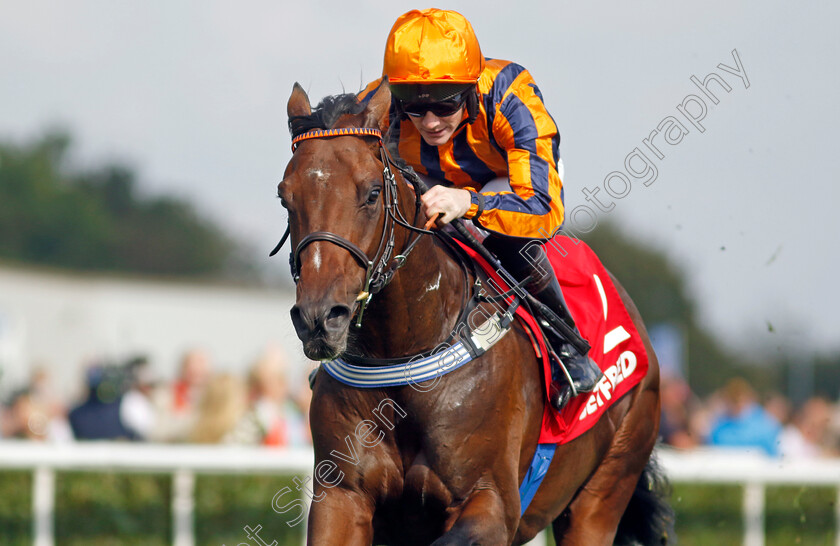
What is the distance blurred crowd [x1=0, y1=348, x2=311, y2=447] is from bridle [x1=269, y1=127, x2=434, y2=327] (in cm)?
507

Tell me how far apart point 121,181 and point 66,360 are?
4385cm

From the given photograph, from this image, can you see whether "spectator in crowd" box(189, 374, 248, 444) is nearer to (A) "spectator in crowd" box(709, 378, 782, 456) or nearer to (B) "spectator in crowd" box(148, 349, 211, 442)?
(B) "spectator in crowd" box(148, 349, 211, 442)

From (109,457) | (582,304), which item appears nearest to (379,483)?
(582,304)

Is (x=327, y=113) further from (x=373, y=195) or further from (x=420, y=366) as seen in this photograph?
(x=420, y=366)

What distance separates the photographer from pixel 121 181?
68188 mm

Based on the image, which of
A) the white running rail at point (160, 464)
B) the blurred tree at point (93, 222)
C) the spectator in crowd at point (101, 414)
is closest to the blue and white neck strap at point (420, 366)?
the white running rail at point (160, 464)

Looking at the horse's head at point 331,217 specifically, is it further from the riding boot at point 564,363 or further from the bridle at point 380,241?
the riding boot at point 564,363

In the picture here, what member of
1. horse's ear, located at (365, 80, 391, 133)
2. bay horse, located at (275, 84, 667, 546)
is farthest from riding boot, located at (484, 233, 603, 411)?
horse's ear, located at (365, 80, 391, 133)

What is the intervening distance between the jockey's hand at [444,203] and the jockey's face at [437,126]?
0.48m

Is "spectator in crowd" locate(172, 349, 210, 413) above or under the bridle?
under

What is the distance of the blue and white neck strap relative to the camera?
3680 millimetres

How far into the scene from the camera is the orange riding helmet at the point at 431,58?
3.79 meters

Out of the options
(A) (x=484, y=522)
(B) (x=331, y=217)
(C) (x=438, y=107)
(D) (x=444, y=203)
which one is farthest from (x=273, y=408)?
(B) (x=331, y=217)

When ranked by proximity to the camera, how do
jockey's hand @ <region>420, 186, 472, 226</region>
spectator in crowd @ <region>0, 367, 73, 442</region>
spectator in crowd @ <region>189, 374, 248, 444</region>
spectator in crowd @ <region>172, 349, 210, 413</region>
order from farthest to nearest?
spectator in crowd @ <region>172, 349, 210, 413</region> → spectator in crowd @ <region>0, 367, 73, 442</region> → spectator in crowd @ <region>189, 374, 248, 444</region> → jockey's hand @ <region>420, 186, 472, 226</region>
